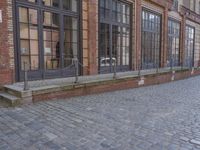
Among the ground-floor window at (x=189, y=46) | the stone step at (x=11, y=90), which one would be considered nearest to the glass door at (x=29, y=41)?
the stone step at (x=11, y=90)

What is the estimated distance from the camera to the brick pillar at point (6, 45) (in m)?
7.11

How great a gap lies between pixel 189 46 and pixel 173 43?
14.5ft

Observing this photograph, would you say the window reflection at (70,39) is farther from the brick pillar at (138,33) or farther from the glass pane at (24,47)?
the brick pillar at (138,33)

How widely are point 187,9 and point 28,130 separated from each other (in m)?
20.1

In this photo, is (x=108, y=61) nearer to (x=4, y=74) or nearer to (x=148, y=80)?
(x=148, y=80)

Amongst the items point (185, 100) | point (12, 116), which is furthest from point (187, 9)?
point (12, 116)

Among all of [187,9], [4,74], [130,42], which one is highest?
[187,9]

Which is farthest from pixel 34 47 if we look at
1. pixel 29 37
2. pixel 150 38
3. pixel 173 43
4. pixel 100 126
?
pixel 173 43

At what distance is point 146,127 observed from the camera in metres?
4.77

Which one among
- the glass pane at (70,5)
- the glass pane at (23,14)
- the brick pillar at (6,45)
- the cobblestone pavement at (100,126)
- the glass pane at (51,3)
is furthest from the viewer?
the glass pane at (70,5)

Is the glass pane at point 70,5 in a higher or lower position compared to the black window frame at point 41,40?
higher

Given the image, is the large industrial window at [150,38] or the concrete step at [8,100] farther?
the large industrial window at [150,38]

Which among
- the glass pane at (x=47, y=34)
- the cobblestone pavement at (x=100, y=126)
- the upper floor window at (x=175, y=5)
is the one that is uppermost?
the upper floor window at (x=175, y=5)

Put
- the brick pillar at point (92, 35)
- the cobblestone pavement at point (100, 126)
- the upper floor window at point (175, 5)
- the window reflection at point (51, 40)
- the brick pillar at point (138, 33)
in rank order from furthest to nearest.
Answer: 1. the upper floor window at point (175, 5)
2. the brick pillar at point (138, 33)
3. the brick pillar at point (92, 35)
4. the window reflection at point (51, 40)
5. the cobblestone pavement at point (100, 126)
